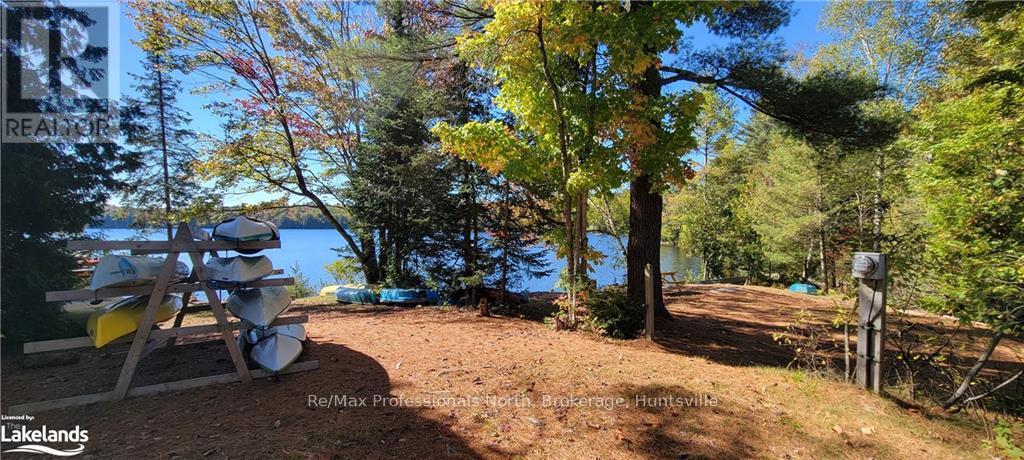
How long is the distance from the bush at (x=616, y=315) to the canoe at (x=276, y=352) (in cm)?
351

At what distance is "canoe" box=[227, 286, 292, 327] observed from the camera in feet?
11.2

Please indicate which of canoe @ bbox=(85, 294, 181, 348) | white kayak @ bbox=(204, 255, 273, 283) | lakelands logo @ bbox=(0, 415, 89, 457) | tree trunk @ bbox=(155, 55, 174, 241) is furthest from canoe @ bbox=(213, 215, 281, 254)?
tree trunk @ bbox=(155, 55, 174, 241)

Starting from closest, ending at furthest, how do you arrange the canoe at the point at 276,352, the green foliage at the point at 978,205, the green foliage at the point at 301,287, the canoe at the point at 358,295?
1. the green foliage at the point at 978,205
2. the canoe at the point at 276,352
3. the canoe at the point at 358,295
4. the green foliage at the point at 301,287

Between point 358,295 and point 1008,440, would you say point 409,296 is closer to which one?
point 358,295

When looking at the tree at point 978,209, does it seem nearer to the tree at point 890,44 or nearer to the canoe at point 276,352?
the canoe at point 276,352

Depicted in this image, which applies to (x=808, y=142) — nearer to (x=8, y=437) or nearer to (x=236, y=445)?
(x=236, y=445)

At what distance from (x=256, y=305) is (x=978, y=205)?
19.3 feet

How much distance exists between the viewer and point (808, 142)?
6520 millimetres

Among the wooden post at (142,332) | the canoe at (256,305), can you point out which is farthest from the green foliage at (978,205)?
the wooden post at (142,332)

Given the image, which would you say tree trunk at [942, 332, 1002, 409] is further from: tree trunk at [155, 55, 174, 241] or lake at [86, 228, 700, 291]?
tree trunk at [155, 55, 174, 241]

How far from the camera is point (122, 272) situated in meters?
3.02

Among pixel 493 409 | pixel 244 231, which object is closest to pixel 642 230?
pixel 493 409

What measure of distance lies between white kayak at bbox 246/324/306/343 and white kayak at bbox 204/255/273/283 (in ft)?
1.71

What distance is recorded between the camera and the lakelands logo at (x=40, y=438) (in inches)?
92.7
